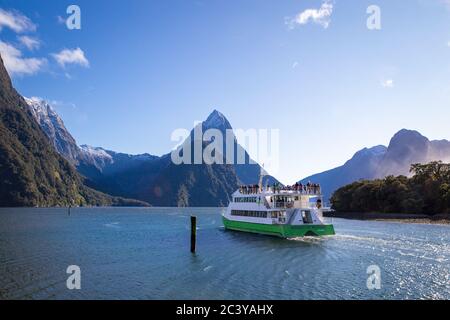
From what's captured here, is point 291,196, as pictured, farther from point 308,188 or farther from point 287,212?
point 308,188

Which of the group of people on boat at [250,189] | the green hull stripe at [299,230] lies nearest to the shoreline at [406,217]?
the group of people on boat at [250,189]

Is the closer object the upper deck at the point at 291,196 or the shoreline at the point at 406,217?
the upper deck at the point at 291,196

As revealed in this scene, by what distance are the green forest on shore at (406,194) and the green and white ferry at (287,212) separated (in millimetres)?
80198

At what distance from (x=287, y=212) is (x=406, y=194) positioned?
297 feet

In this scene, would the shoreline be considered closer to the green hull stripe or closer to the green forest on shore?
the green forest on shore

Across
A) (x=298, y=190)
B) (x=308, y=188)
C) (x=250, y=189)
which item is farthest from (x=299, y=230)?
(x=250, y=189)

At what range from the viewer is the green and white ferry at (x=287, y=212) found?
63.1 meters

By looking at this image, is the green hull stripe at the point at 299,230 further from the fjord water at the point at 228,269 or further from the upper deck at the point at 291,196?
the upper deck at the point at 291,196

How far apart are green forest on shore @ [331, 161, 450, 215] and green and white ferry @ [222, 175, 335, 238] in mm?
80198

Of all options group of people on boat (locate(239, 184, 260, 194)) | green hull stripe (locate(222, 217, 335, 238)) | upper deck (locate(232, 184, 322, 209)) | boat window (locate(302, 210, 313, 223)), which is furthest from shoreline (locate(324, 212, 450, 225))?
boat window (locate(302, 210, 313, 223))

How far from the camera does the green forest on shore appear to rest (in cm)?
13188
